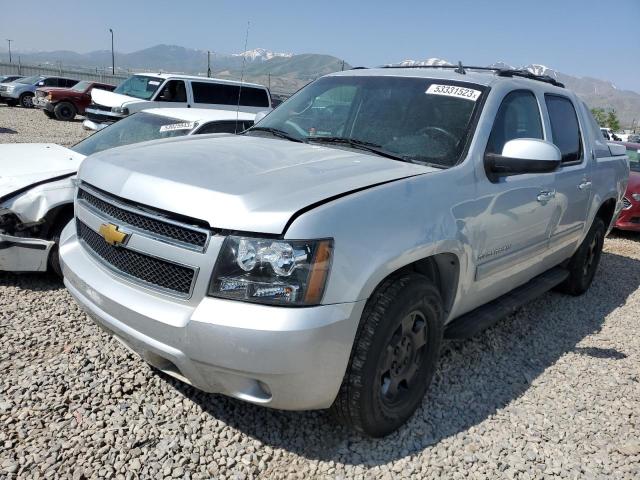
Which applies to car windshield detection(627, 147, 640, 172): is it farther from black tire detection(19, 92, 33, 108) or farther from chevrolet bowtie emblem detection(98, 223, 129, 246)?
black tire detection(19, 92, 33, 108)

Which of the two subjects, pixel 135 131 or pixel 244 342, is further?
pixel 135 131

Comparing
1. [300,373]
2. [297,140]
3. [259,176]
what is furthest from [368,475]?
[297,140]

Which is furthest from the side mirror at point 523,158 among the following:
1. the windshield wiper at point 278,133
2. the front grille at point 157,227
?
the front grille at point 157,227

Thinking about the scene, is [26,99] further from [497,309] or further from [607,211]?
[497,309]

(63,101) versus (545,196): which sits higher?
(545,196)

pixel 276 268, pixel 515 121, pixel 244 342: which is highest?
pixel 515 121

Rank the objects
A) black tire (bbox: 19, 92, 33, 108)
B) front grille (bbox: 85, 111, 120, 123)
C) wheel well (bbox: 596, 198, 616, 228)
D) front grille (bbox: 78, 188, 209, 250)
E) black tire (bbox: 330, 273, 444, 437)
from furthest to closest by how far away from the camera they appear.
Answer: black tire (bbox: 19, 92, 33, 108)
front grille (bbox: 85, 111, 120, 123)
wheel well (bbox: 596, 198, 616, 228)
black tire (bbox: 330, 273, 444, 437)
front grille (bbox: 78, 188, 209, 250)

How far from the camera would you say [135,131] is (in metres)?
5.31

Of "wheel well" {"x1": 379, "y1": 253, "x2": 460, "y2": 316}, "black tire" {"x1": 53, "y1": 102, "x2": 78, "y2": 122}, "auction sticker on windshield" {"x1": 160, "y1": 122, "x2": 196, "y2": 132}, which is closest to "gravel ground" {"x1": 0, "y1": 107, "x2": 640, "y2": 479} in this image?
"wheel well" {"x1": 379, "y1": 253, "x2": 460, "y2": 316}

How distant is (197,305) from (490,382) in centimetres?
211

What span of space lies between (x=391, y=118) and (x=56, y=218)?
2645 mm

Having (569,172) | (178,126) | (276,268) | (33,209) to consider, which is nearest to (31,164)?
(33,209)

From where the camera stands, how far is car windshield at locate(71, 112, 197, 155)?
5.11 metres

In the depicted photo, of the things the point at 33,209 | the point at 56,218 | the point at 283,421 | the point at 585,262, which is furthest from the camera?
the point at 585,262
